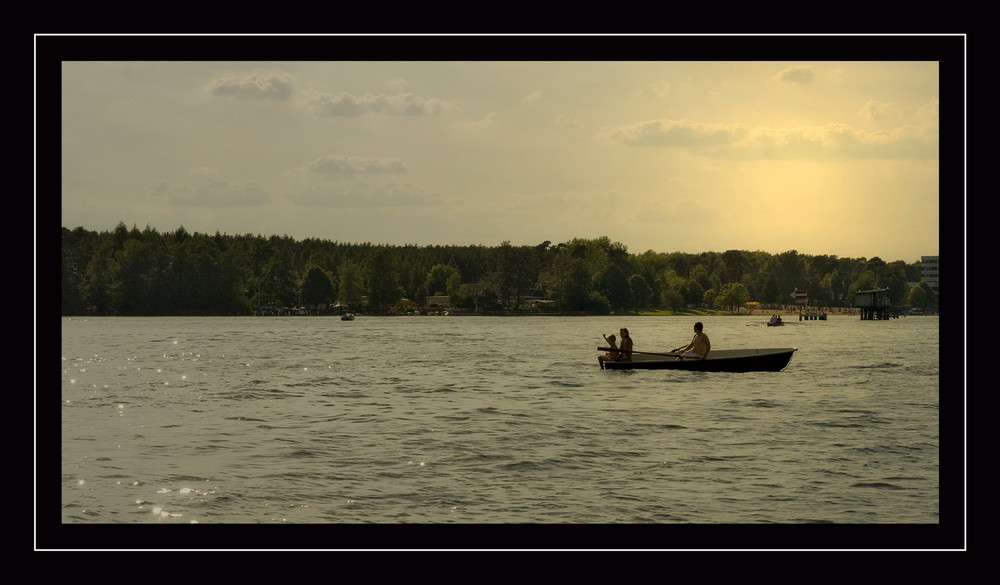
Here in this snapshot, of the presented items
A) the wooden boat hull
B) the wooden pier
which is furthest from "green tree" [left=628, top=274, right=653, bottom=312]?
the wooden boat hull

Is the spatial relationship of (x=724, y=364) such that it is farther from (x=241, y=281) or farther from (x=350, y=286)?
(x=350, y=286)

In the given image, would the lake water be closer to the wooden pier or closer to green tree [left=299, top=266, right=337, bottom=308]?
the wooden pier

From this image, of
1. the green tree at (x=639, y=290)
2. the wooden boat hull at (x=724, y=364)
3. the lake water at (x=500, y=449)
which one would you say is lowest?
the lake water at (x=500, y=449)

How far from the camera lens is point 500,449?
922 inches

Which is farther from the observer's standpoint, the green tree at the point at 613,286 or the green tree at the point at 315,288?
the green tree at the point at 613,286

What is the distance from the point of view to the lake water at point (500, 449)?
54.7ft

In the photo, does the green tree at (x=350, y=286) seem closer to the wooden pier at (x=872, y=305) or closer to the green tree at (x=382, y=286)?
the green tree at (x=382, y=286)

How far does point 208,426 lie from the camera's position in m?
28.9

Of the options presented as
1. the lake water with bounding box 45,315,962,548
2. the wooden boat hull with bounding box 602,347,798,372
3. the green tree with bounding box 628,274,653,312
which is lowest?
the lake water with bounding box 45,315,962,548

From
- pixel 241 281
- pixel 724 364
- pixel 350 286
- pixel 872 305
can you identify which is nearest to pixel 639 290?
pixel 872 305

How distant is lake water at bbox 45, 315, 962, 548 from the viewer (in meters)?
16.7

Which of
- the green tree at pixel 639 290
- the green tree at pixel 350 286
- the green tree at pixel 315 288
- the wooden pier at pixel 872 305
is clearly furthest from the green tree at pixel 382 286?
the wooden pier at pixel 872 305
